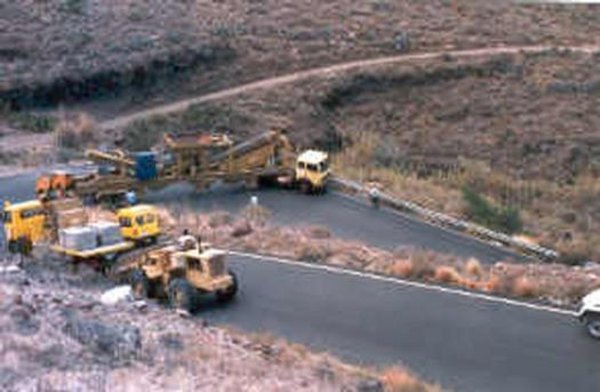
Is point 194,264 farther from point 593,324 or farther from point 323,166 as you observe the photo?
point 323,166

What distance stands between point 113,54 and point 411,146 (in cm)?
1830

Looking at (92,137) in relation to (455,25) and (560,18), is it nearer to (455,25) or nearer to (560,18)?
(455,25)

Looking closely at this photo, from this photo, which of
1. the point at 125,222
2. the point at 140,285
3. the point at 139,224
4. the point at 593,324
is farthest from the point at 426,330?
the point at 125,222

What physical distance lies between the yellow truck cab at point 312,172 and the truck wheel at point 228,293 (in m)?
15.4

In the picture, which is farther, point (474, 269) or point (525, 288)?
point (474, 269)

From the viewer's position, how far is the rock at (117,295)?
1978 centimetres

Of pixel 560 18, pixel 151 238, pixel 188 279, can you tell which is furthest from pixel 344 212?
pixel 560 18

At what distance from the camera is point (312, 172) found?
39.2m

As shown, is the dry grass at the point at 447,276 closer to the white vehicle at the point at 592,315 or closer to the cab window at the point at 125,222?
the white vehicle at the point at 592,315

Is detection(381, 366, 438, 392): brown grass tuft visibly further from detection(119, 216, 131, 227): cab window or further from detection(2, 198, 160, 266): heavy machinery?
detection(119, 216, 131, 227): cab window

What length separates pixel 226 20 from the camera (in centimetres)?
6353

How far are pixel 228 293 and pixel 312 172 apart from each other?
52.5 feet

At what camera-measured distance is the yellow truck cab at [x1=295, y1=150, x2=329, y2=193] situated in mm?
39094

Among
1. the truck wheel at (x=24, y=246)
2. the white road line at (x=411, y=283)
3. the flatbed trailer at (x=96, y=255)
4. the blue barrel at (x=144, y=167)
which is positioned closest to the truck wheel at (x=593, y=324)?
the white road line at (x=411, y=283)
